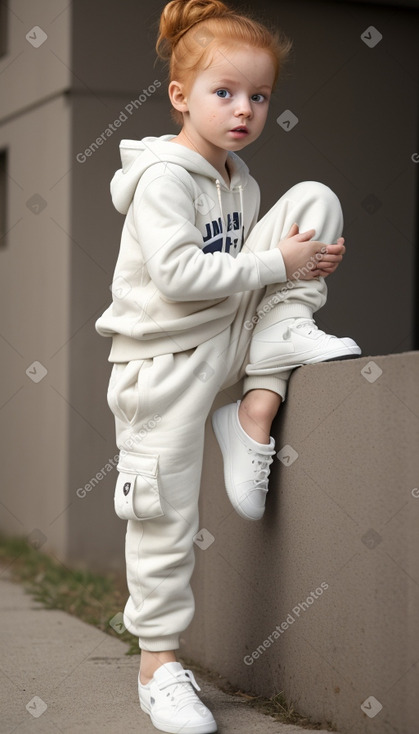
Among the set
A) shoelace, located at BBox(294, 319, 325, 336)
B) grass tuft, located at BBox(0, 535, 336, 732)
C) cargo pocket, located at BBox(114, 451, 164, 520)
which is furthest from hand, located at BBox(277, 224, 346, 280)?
grass tuft, located at BBox(0, 535, 336, 732)

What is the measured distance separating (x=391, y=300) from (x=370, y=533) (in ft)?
11.0

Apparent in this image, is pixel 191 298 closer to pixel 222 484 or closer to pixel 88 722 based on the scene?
pixel 222 484

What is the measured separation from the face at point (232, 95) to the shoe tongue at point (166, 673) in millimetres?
1223

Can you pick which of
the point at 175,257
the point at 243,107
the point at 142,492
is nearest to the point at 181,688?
the point at 142,492

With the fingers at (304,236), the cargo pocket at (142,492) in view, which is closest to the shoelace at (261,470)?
the cargo pocket at (142,492)

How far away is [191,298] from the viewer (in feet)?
7.92

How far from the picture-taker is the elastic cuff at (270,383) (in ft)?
8.44

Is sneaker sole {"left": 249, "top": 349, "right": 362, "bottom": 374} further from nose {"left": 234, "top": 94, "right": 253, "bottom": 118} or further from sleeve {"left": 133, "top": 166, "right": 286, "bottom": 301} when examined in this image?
nose {"left": 234, "top": 94, "right": 253, "bottom": 118}

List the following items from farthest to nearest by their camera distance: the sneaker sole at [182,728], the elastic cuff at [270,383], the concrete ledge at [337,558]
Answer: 1. the elastic cuff at [270,383]
2. the sneaker sole at [182,728]
3. the concrete ledge at [337,558]

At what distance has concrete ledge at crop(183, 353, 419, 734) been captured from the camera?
2146 millimetres

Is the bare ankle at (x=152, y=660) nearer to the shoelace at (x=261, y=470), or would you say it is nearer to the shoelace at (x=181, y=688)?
the shoelace at (x=181, y=688)

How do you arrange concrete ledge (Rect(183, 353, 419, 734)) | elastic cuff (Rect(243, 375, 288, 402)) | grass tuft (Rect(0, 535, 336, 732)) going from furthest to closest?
grass tuft (Rect(0, 535, 336, 732))
elastic cuff (Rect(243, 375, 288, 402))
concrete ledge (Rect(183, 353, 419, 734))

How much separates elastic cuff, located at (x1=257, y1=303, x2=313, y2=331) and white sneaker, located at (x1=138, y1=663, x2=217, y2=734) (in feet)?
2.74

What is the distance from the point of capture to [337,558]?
93.7 inches
